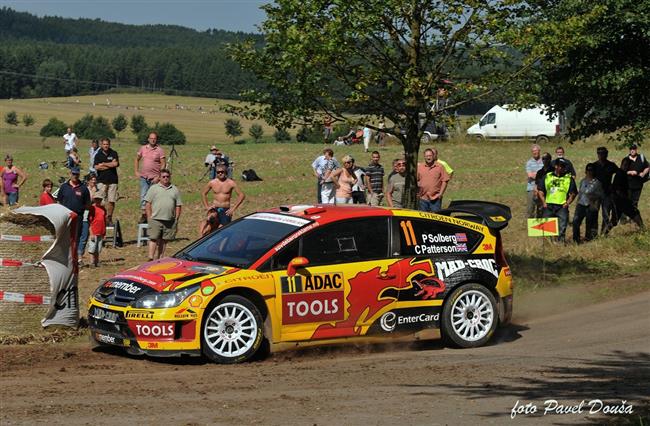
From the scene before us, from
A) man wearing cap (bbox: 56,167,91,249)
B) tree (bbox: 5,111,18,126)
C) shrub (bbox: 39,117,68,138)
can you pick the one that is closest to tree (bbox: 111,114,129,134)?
shrub (bbox: 39,117,68,138)

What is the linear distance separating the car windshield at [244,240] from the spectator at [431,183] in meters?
5.78

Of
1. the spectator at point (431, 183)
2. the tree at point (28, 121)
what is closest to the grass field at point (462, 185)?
the spectator at point (431, 183)

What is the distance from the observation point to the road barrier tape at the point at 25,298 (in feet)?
39.0

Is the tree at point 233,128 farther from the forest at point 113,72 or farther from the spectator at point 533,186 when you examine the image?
the spectator at point 533,186

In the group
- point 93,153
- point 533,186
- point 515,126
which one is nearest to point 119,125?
point 515,126

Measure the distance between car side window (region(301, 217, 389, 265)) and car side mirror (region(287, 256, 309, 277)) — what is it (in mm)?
199

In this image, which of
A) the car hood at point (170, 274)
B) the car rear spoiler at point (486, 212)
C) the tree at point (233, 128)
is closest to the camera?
the car hood at point (170, 274)

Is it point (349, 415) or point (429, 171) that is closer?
point (349, 415)

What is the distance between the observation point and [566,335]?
497 inches

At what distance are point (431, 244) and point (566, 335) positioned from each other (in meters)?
2.10

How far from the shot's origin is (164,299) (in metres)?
10.5

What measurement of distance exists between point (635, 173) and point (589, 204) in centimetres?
183

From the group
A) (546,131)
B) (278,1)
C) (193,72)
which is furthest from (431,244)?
(193,72)

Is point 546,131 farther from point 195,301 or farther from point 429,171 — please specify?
point 195,301
